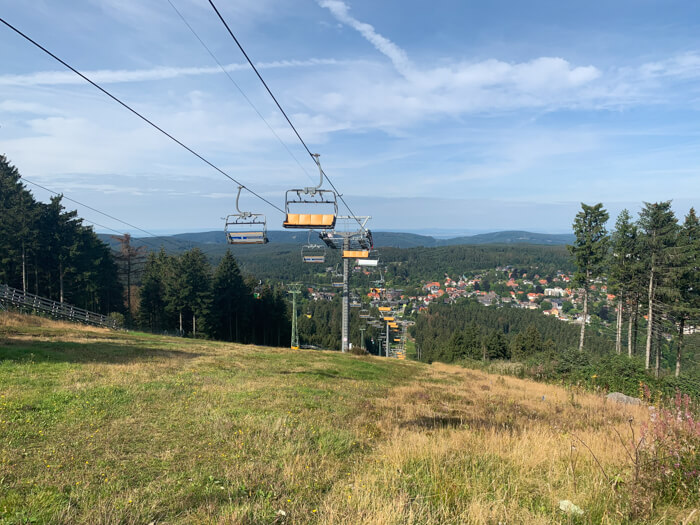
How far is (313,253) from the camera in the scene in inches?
1002

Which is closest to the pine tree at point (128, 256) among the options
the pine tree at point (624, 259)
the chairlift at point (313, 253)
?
the chairlift at point (313, 253)

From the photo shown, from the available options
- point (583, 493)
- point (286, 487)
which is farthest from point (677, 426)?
point (286, 487)

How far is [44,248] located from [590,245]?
46.2 metres

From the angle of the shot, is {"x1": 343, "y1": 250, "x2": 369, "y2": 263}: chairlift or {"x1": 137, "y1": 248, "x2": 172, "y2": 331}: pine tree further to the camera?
{"x1": 137, "y1": 248, "x2": 172, "y2": 331}: pine tree

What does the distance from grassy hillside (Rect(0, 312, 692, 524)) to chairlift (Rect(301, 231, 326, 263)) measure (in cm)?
1503

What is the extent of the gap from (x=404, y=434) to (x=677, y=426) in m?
3.86

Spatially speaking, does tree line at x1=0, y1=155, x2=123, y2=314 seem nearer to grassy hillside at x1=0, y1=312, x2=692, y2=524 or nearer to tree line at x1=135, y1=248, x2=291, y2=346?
tree line at x1=135, y1=248, x2=291, y2=346

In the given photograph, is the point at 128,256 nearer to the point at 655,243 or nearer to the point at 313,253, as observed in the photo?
the point at 313,253

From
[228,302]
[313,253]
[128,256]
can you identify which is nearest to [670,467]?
[313,253]

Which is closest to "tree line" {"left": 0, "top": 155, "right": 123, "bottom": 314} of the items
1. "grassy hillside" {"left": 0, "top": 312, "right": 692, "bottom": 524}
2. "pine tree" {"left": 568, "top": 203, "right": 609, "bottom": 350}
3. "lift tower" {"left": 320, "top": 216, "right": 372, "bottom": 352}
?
"lift tower" {"left": 320, "top": 216, "right": 372, "bottom": 352}

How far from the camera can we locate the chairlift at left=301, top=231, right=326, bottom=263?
82.0 ft

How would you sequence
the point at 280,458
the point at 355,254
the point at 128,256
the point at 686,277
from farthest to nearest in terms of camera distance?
the point at 128,256, the point at 686,277, the point at 355,254, the point at 280,458

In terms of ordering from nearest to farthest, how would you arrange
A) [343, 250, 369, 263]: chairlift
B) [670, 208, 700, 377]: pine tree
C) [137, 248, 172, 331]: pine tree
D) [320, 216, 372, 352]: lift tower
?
[320, 216, 372, 352]: lift tower → [343, 250, 369, 263]: chairlift → [670, 208, 700, 377]: pine tree → [137, 248, 172, 331]: pine tree

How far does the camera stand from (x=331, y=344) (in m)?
78.9
